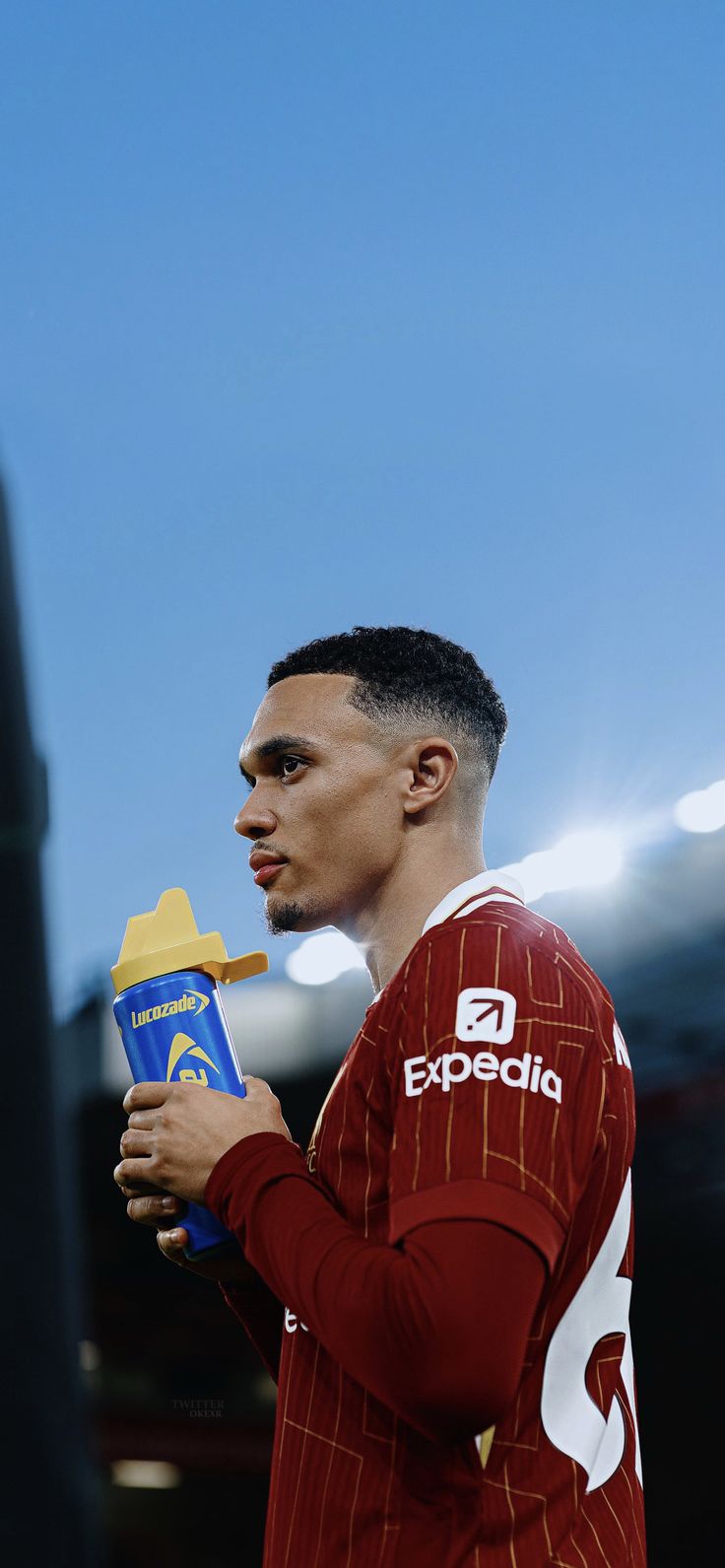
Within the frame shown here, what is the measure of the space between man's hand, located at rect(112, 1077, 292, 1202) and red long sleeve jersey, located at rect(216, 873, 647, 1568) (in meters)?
0.08

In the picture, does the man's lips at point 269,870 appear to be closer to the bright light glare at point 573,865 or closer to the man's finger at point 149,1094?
the man's finger at point 149,1094

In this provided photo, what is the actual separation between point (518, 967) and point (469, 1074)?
9 cm

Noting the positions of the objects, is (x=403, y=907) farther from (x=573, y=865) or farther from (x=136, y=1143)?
(x=573, y=865)

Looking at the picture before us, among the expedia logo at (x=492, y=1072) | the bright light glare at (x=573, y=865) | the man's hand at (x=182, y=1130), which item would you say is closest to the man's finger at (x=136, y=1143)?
the man's hand at (x=182, y=1130)

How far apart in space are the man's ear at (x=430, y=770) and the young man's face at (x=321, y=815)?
1 centimetres

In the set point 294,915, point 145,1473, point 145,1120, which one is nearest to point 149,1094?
point 145,1120

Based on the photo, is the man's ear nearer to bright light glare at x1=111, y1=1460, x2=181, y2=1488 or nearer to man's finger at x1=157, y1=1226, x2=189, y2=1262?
man's finger at x1=157, y1=1226, x2=189, y2=1262

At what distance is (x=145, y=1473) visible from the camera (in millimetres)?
6664

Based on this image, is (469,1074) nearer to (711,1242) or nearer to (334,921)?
(334,921)

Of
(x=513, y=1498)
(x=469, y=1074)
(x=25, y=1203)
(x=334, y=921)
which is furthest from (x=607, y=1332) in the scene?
(x=25, y=1203)

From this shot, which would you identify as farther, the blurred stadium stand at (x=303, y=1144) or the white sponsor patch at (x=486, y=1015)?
the blurred stadium stand at (x=303, y=1144)

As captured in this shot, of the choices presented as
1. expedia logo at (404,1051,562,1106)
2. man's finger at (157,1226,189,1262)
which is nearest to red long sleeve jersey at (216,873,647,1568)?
expedia logo at (404,1051,562,1106)

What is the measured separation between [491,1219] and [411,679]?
2.22ft

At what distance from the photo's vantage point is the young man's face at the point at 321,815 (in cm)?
117
